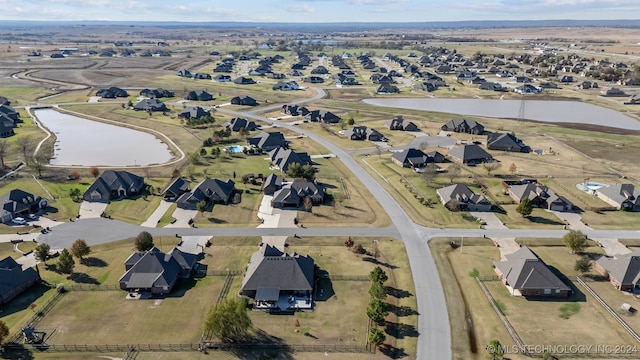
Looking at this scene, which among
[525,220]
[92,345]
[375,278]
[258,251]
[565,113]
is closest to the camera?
[92,345]

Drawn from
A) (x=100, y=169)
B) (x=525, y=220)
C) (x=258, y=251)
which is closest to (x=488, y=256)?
(x=525, y=220)

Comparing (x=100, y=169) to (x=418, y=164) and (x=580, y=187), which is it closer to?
(x=418, y=164)

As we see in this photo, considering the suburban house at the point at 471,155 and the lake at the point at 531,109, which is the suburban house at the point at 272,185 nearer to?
the suburban house at the point at 471,155

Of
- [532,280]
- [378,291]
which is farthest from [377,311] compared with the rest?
[532,280]

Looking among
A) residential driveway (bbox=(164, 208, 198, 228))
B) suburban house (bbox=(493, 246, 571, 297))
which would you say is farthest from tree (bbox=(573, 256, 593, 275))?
residential driveway (bbox=(164, 208, 198, 228))

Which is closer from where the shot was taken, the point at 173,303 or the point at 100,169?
the point at 173,303

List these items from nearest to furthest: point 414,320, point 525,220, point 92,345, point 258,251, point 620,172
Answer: point 92,345
point 414,320
point 258,251
point 525,220
point 620,172

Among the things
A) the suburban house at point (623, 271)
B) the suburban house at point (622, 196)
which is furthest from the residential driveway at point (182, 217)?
the suburban house at point (622, 196)

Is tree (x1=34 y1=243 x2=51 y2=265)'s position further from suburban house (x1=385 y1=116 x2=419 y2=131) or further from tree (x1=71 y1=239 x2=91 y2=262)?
suburban house (x1=385 y1=116 x2=419 y2=131)
